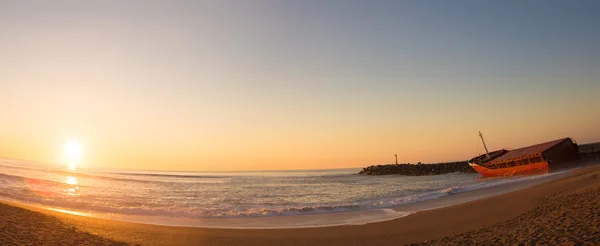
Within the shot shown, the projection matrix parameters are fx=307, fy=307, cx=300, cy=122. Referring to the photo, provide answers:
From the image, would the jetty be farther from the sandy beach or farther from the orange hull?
the sandy beach

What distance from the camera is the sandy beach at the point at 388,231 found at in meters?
9.23

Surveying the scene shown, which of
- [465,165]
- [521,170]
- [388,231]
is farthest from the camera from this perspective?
[465,165]

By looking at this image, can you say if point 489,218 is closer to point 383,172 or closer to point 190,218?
point 190,218

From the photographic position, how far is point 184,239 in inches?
498

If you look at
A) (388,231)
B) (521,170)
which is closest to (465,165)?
(521,170)

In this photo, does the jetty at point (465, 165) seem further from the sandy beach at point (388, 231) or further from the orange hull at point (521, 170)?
the sandy beach at point (388, 231)

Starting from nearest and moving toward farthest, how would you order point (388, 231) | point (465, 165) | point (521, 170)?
point (388, 231), point (521, 170), point (465, 165)

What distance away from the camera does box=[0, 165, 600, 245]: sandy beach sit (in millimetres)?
9227

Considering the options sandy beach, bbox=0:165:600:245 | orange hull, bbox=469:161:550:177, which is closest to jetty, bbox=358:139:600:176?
orange hull, bbox=469:161:550:177

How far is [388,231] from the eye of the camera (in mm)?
12844

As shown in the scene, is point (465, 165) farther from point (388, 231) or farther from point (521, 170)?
point (388, 231)

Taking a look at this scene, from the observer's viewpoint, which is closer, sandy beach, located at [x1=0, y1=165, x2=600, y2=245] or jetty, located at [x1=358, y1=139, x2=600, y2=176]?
sandy beach, located at [x1=0, y1=165, x2=600, y2=245]

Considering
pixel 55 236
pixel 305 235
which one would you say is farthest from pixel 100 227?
pixel 305 235

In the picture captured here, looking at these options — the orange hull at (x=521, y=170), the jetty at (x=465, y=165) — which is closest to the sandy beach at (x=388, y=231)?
the orange hull at (x=521, y=170)
